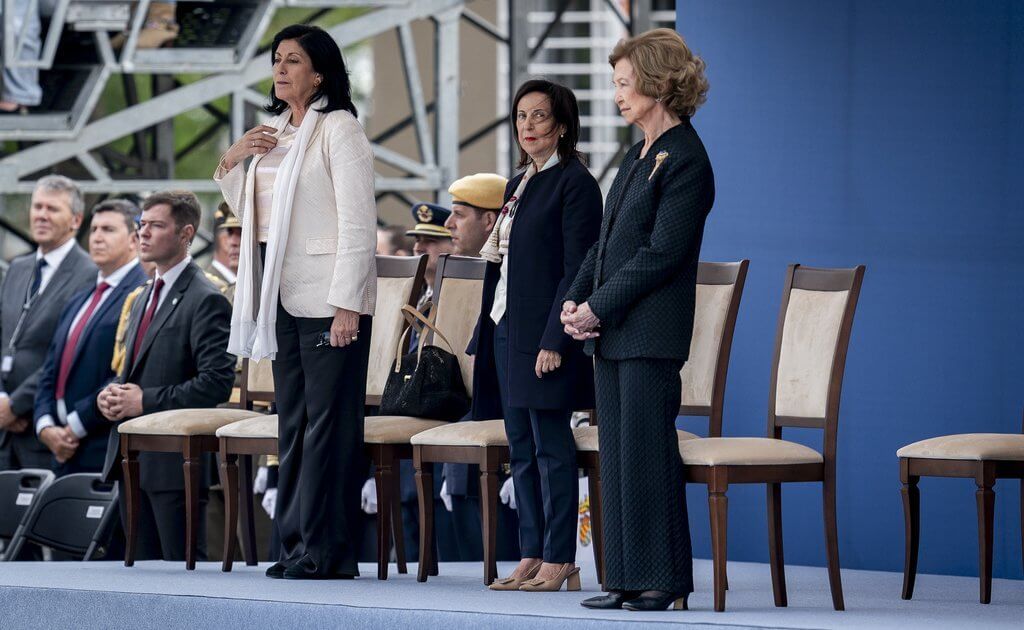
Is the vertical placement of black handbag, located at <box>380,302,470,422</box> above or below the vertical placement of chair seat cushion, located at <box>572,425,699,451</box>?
above

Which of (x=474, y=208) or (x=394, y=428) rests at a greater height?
(x=474, y=208)

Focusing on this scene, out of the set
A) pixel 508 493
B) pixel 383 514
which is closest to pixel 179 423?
pixel 383 514

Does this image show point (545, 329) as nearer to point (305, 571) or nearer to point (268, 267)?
point (268, 267)

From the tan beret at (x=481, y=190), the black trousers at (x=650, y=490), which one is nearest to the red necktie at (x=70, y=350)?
the tan beret at (x=481, y=190)

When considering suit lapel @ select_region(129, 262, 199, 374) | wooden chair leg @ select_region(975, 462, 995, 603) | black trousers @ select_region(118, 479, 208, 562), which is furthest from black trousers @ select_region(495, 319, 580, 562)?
suit lapel @ select_region(129, 262, 199, 374)

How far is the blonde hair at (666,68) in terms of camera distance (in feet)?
12.7

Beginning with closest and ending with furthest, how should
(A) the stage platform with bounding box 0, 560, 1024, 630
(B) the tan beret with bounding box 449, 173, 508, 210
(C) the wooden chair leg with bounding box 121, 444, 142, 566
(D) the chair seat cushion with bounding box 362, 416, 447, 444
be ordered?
(A) the stage platform with bounding box 0, 560, 1024, 630 < (D) the chair seat cushion with bounding box 362, 416, 447, 444 < (C) the wooden chair leg with bounding box 121, 444, 142, 566 < (B) the tan beret with bounding box 449, 173, 508, 210

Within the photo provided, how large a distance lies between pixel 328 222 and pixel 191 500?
107 centimetres

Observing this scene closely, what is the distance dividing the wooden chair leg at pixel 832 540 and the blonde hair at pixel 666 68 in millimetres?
1033

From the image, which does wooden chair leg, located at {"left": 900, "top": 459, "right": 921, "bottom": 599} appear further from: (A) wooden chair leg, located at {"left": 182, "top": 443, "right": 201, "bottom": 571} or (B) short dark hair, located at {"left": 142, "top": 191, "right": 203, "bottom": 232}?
(B) short dark hair, located at {"left": 142, "top": 191, "right": 203, "bottom": 232}

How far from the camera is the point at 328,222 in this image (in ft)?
15.0

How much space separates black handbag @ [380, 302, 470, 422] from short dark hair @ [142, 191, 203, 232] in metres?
1.10

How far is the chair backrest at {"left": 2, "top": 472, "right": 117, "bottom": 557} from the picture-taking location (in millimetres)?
5730

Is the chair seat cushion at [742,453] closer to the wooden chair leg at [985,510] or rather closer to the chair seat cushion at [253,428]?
the wooden chair leg at [985,510]
